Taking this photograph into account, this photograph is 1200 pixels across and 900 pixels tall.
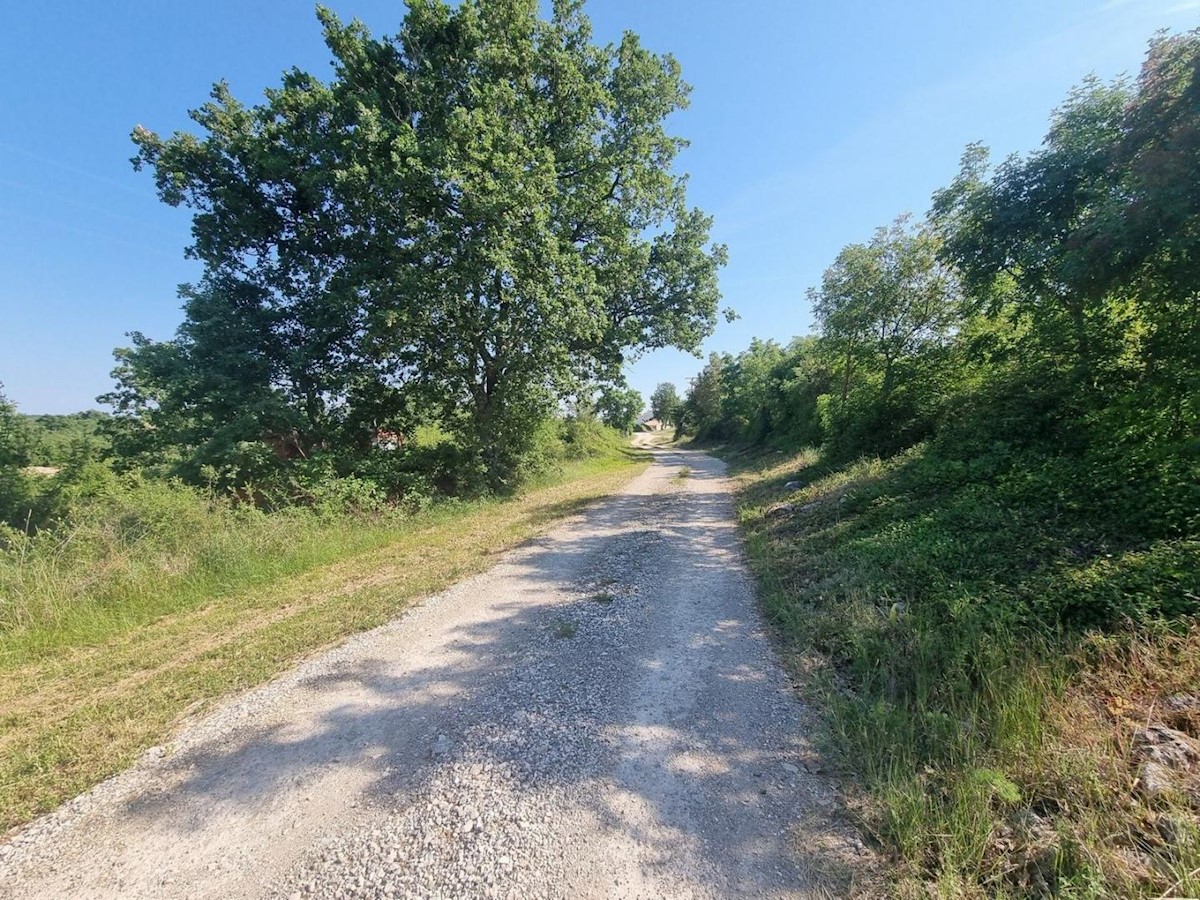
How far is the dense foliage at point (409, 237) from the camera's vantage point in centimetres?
1116

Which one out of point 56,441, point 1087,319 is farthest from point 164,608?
point 1087,319

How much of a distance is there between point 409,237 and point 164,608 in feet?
33.5

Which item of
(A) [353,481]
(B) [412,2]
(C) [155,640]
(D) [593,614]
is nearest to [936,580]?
(D) [593,614]

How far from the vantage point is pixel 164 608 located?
19.2ft

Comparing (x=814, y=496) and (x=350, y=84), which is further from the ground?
(x=350, y=84)

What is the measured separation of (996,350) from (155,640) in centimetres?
1469

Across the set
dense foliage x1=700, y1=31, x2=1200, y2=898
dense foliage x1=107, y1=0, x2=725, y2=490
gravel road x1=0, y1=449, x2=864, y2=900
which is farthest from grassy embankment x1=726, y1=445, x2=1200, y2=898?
dense foliage x1=107, y1=0, x2=725, y2=490

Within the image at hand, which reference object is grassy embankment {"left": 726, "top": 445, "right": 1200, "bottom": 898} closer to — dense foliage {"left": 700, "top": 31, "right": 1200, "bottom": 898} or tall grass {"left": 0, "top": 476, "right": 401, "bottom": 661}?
dense foliage {"left": 700, "top": 31, "right": 1200, "bottom": 898}

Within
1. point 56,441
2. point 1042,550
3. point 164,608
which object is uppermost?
point 56,441

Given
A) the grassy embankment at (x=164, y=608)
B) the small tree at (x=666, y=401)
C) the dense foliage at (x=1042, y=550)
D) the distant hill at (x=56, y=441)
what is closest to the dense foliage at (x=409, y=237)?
the distant hill at (x=56, y=441)

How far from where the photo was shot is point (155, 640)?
5031 mm

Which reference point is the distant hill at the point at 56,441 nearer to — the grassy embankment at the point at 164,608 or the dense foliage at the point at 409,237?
the dense foliage at the point at 409,237

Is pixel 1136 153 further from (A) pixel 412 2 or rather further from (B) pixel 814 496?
(A) pixel 412 2

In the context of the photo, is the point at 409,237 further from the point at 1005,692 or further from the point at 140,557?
the point at 1005,692
